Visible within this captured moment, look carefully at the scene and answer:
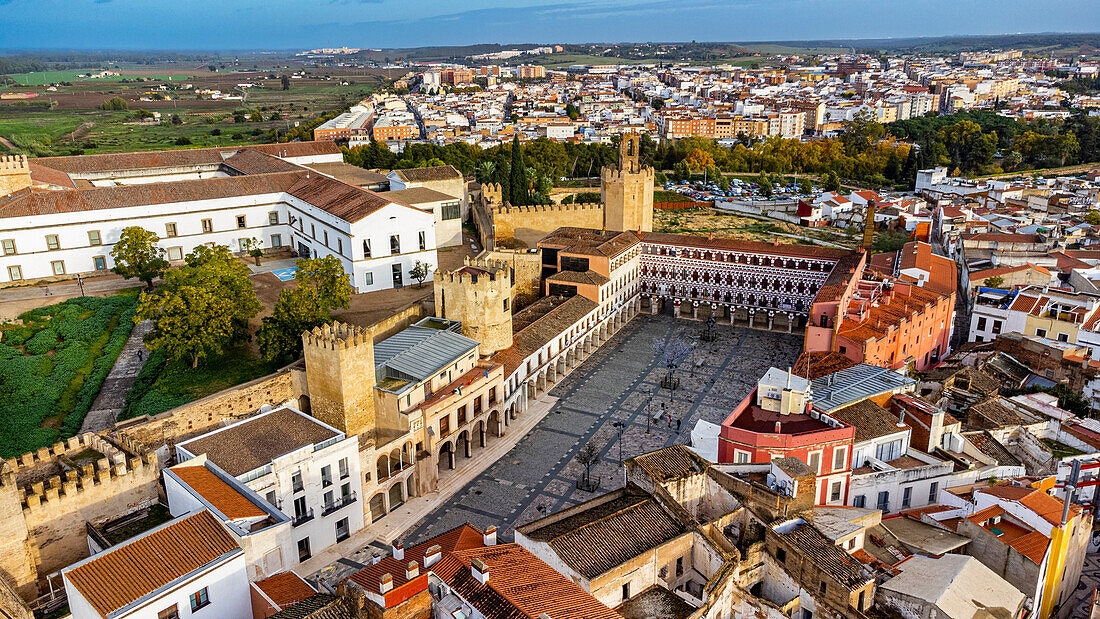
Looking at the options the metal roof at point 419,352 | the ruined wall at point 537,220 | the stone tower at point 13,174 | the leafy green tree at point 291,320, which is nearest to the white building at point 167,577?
the metal roof at point 419,352

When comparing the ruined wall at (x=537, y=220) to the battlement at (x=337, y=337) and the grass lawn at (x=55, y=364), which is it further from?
the battlement at (x=337, y=337)

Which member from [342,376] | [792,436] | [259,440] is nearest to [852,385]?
[792,436]

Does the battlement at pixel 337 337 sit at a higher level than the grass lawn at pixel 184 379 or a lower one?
higher

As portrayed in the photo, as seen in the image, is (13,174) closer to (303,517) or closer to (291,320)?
(291,320)

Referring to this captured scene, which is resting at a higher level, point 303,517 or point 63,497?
point 63,497

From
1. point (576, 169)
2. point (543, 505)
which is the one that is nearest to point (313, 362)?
point (543, 505)

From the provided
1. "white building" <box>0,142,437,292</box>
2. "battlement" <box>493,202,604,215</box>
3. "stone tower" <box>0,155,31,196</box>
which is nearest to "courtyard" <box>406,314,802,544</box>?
"battlement" <box>493,202,604,215</box>
